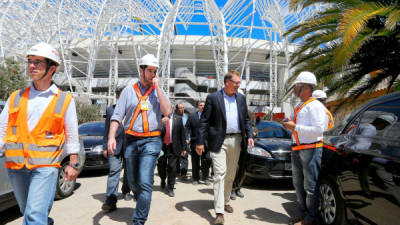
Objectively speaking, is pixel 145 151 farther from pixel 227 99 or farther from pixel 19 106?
pixel 227 99

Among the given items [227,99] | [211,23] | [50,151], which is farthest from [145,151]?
[211,23]

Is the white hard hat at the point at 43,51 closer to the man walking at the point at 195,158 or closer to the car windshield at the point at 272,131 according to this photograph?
the man walking at the point at 195,158

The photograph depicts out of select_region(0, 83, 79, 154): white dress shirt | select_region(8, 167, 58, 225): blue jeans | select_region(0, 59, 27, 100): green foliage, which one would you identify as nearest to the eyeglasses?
select_region(0, 83, 79, 154): white dress shirt

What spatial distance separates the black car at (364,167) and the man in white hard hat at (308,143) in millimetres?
188

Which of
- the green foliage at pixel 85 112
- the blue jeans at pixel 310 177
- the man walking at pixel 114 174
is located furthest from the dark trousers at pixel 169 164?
the green foliage at pixel 85 112

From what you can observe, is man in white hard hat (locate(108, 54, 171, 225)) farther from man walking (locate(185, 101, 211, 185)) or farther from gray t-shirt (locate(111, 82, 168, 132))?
man walking (locate(185, 101, 211, 185))

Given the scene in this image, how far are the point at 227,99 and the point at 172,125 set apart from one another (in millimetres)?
2237

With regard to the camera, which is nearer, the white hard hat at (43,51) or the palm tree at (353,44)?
the white hard hat at (43,51)

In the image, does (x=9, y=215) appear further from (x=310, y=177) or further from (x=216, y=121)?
(x=310, y=177)

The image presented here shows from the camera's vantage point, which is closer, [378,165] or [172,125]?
[378,165]

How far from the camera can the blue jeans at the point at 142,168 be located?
269cm

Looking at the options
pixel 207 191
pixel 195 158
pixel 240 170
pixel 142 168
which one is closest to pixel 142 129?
pixel 142 168

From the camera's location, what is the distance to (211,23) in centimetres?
3014

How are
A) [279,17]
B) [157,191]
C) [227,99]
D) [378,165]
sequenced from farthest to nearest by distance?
1. [279,17]
2. [157,191]
3. [227,99]
4. [378,165]
